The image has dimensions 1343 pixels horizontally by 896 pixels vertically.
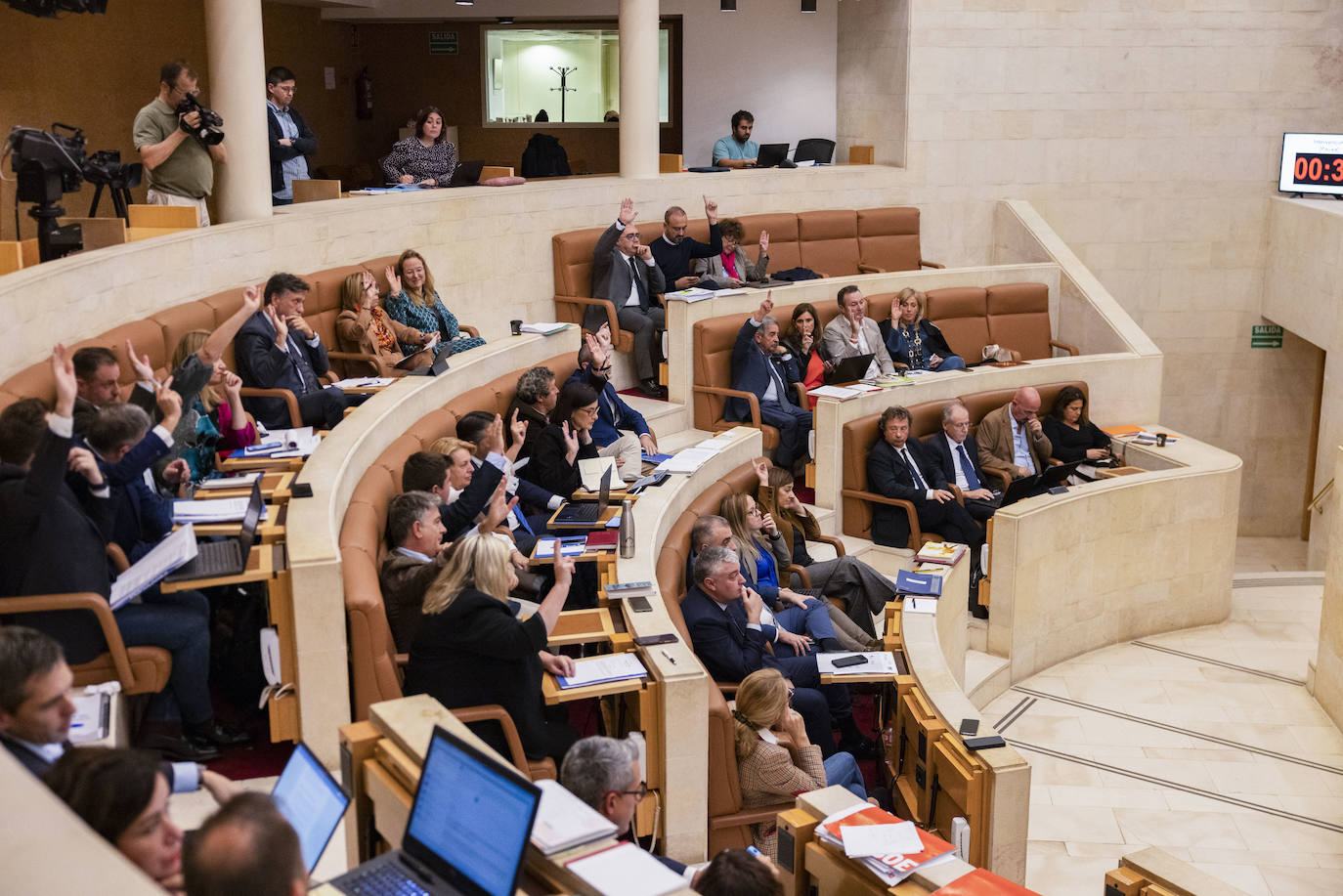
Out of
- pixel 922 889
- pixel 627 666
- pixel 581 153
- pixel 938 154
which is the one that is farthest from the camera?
pixel 581 153

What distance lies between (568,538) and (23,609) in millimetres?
2477

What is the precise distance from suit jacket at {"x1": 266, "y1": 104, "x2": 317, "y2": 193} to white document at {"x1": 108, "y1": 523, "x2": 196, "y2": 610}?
14.3 ft

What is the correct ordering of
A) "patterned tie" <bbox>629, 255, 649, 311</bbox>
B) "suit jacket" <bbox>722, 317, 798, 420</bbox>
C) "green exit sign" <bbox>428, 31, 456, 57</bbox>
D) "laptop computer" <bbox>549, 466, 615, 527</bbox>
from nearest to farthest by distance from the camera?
"laptop computer" <bbox>549, 466, 615, 527</bbox>, "suit jacket" <bbox>722, 317, 798, 420</bbox>, "patterned tie" <bbox>629, 255, 649, 311</bbox>, "green exit sign" <bbox>428, 31, 456, 57</bbox>

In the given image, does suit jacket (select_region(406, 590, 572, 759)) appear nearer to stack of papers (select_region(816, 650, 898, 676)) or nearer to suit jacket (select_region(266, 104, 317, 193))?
stack of papers (select_region(816, 650, 898, 676))

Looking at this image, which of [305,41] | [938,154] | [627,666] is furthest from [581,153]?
[627,666]

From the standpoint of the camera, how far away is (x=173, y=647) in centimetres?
404

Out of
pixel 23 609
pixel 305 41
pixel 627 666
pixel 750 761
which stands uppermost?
pixel 305 41

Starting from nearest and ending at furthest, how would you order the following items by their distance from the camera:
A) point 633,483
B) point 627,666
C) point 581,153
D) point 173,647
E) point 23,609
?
point 23,609
point 173,647
point 627,666
point 633,483
point 581,153

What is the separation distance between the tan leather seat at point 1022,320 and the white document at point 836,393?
2774 mm

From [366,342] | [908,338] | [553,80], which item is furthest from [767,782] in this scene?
[553,80]

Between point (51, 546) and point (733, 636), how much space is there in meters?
2.71

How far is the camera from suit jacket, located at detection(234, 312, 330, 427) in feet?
20.1

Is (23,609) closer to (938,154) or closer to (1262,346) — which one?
(938,154)

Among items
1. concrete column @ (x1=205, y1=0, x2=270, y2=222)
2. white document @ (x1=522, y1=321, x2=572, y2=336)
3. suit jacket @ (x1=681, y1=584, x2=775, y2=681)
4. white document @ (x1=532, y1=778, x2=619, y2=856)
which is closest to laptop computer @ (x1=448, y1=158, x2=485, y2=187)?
white document @ (x1=522, y1=321, x2=572, y2=336)
